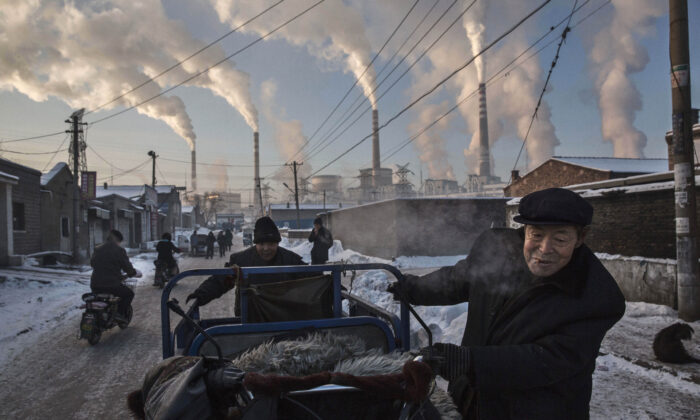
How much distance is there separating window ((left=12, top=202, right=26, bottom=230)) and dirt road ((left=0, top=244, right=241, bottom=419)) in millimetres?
12441

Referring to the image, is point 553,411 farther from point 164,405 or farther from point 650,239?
point 650,239

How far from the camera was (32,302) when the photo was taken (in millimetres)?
9844

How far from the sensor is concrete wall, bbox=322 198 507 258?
17922mm

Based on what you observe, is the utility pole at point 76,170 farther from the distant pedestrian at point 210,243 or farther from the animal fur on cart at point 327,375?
the animal fur on cart at point 327,375

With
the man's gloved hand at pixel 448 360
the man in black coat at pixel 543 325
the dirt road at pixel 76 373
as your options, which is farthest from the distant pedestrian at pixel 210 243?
the man's gloved hand at pixel 448 360

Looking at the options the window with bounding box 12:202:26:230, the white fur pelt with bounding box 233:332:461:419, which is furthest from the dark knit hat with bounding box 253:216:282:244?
the window with bounding box 12:202:26:230

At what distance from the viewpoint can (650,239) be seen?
26.6 ft

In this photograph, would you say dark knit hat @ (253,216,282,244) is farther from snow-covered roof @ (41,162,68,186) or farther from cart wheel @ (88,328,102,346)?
snow-covered roof @ (41,162,68,186)

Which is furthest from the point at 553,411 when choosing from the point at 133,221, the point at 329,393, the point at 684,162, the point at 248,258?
the point at 133,221

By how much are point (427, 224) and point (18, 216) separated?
17.9 meters

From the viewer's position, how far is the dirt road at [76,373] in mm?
4129

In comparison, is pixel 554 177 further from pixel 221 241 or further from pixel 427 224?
pixel 221 241

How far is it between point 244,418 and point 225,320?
2.80m

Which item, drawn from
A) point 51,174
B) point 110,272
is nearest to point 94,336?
point 110,272
